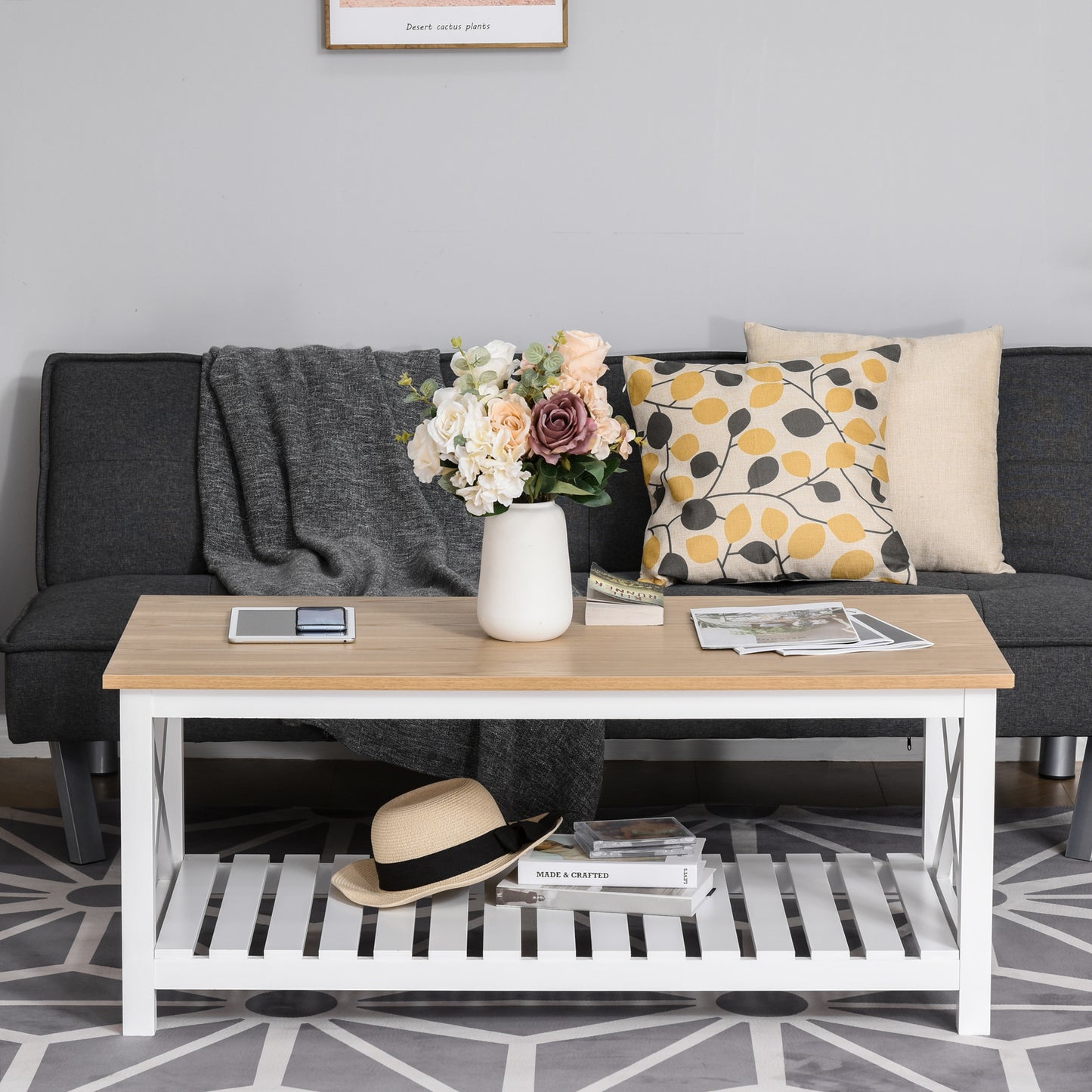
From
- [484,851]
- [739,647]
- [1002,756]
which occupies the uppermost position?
[739,647]

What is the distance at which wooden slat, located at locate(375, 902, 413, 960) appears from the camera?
1667 millimetres

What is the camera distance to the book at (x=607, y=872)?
1.77 meters

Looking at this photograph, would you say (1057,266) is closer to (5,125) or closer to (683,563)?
(683,563)

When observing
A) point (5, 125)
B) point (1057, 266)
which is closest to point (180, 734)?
point (5, 125)

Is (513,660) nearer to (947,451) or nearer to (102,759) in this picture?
(947,451)

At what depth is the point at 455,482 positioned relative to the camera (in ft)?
5.40

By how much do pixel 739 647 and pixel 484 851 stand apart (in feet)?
1.48

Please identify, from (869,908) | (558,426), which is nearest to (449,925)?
(869,908)

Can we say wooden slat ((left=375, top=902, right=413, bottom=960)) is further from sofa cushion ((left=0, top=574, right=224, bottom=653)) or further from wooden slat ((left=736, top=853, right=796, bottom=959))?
sofa cushion ((left=0, top=574, right=224, bottom=653))

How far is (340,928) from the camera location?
173 centimetres

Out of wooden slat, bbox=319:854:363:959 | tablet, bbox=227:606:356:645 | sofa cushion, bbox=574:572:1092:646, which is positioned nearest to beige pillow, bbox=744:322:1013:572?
sofa cushion, bbox=574:572:1092:646

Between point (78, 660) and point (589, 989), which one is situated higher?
point (78, 660)

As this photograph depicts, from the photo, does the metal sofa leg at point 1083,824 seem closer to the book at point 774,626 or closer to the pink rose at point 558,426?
the book at point 774,626

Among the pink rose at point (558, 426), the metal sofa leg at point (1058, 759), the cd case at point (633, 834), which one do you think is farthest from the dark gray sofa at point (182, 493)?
the pink rose at point (558, 426)
